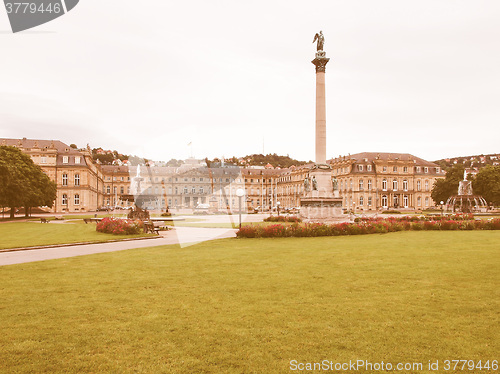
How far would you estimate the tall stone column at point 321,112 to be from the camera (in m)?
34.2

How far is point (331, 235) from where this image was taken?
24.9 meters

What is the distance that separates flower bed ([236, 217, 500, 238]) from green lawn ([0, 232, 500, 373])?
1072 cm

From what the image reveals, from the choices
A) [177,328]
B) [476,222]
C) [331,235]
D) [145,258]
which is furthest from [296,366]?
A: [476,222]

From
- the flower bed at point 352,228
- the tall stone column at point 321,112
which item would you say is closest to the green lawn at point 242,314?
the flower bed at point 352,228

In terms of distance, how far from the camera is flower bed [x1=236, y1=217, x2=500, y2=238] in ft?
78.6

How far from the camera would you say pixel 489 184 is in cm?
7194

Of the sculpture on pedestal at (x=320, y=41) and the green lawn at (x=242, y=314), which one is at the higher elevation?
the sculpture on pedestal at (x=320, y=41)

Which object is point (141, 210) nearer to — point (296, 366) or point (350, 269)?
point (350, 269)

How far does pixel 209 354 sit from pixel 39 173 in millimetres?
61556

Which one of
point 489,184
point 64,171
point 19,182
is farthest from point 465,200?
point 64,171

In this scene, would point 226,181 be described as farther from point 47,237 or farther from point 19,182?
point 47,237

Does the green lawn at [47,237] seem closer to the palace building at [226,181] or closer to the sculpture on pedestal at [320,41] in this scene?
the sculpture on pedestal at [320,41]

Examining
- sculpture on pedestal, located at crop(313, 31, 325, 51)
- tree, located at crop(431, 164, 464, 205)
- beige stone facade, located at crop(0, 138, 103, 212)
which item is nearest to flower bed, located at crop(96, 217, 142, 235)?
sculpture on pedestal, located at crop(313, 31, 325, 51)

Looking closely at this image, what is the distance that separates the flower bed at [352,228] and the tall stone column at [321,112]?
8568 mm
